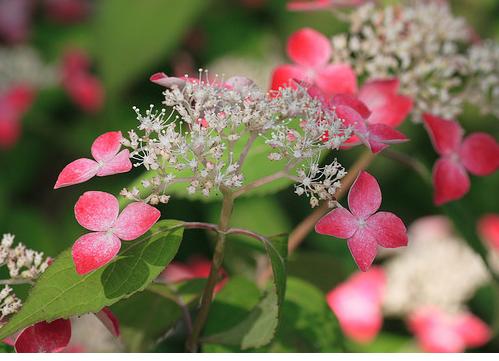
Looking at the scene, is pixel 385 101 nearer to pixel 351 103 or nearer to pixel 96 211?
pixel 351 103

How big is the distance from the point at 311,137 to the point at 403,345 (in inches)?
28.4

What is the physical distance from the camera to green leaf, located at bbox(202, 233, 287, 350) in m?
0.36

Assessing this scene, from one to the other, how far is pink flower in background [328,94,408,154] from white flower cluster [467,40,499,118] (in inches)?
6.4

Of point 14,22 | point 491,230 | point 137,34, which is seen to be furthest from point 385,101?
point 14,22

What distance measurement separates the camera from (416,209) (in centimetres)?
125

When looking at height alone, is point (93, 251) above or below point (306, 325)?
above

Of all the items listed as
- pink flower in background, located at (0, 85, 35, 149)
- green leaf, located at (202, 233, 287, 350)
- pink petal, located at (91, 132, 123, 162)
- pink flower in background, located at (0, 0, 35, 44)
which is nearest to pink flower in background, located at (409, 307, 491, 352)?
green leaf, located at (202, 233, 287, 350)

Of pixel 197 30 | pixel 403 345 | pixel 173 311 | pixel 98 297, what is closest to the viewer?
pixel 98 297

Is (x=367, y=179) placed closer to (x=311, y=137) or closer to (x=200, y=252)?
(x=311, y=137)

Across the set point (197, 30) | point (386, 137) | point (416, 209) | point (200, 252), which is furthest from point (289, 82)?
point (197, 30)

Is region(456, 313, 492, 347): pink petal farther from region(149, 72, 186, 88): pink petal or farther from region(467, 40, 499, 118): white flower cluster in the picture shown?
region(149, 72, 186, 88): pink petal

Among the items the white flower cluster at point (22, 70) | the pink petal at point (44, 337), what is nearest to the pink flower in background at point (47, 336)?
the pink petal at point (44, 337)

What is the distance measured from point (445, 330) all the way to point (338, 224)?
0.57m

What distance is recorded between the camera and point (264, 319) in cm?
41
